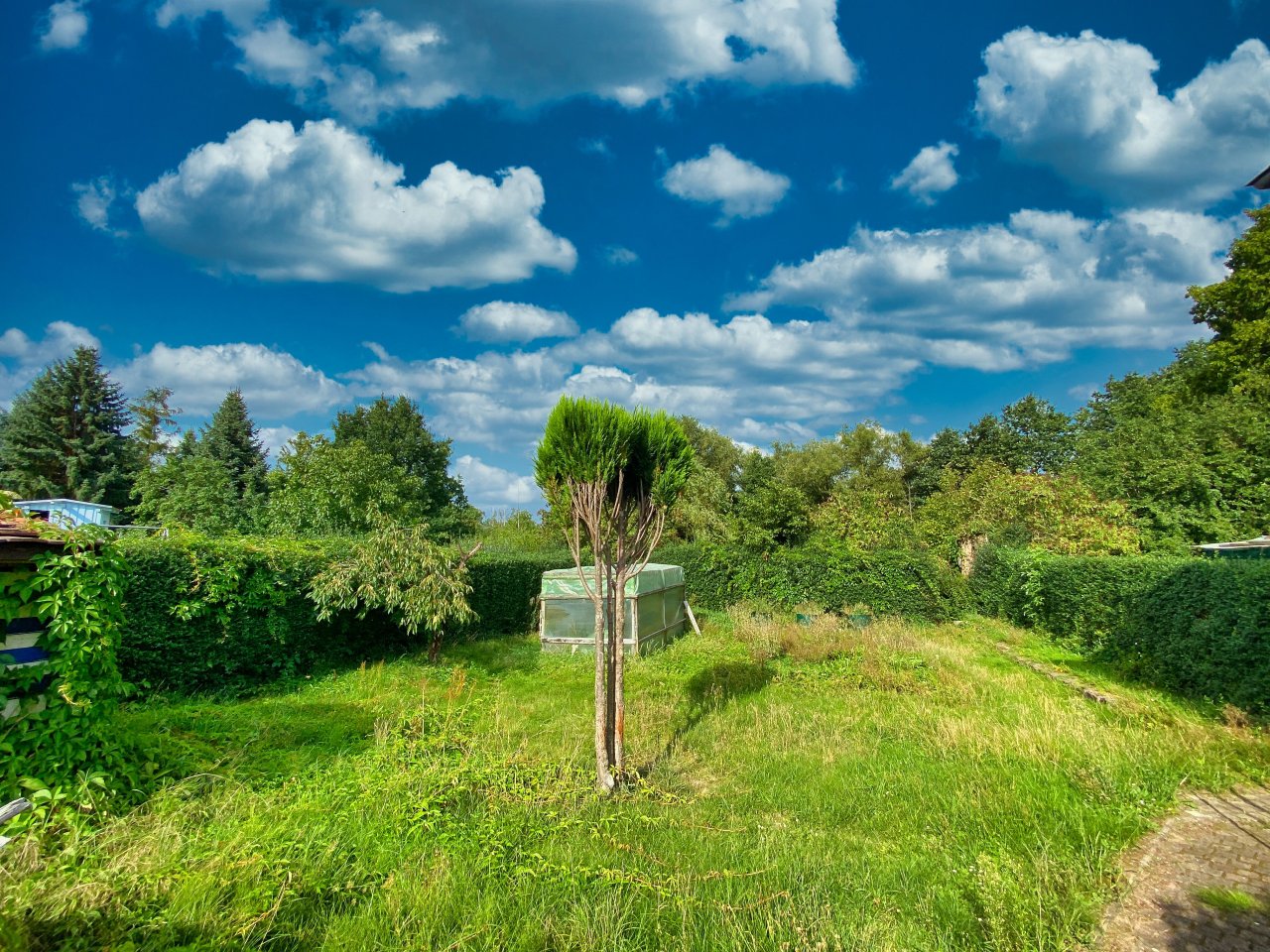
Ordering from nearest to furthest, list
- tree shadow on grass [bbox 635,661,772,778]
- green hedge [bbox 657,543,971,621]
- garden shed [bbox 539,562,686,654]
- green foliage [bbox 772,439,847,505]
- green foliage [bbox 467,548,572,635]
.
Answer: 1. tree shadow on grass [bbox 635,661,772,778]
2. garden shed [bbox 539,562,686,654]
3. green foliage [bbox 467,548,572,635]
4. green hedge [bbox 657,543,971,621]
5. green foliage [bbox 772,439,847,505]

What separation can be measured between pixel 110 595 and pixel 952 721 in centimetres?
830

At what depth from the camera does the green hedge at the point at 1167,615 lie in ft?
26.1

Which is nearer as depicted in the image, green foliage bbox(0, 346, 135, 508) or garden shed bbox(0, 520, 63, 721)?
garden shed bbox(0, 520, 63, 721)

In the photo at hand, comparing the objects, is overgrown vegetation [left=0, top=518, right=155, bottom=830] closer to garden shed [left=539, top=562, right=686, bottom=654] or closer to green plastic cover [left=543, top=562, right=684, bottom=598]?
green plastic cover [left=543, top=562, right=684, bottom=598]

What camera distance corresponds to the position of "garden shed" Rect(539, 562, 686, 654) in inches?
509

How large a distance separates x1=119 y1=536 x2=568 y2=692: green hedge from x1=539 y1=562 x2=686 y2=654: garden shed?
130 inches

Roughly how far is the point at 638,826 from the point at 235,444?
41.4 m

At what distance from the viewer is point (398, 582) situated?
11242mm

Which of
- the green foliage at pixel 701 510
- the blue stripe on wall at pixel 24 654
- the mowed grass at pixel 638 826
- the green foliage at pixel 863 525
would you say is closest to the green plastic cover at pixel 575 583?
the mowed grass at pixel 638 826

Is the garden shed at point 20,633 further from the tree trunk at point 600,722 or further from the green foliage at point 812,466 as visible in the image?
the green foliage at point 812,466

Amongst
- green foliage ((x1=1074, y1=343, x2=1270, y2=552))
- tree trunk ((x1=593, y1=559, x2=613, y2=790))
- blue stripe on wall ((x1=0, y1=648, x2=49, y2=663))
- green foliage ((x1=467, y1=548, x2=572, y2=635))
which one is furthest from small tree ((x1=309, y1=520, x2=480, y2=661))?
green foliage ((x1=1074, y1=343, x2=1270, y2=552))

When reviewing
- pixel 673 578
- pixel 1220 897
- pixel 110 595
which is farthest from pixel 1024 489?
pixel 110 595

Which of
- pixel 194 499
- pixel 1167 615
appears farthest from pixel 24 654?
pixel 194 499

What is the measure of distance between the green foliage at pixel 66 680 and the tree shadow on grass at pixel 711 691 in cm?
444
